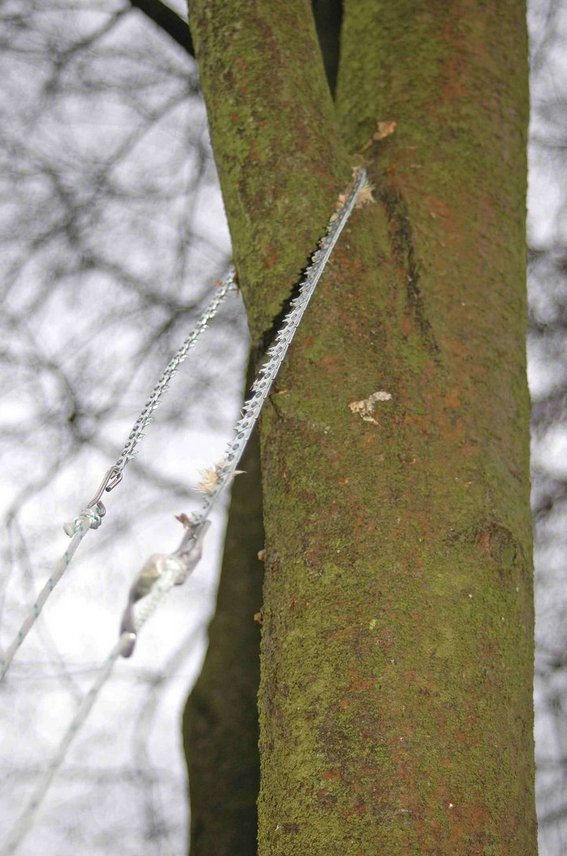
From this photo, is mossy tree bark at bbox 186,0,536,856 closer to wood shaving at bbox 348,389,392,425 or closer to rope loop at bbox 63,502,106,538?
wood shaving at bbox 348,389,392,425

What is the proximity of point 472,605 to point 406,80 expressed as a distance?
0.77 metres

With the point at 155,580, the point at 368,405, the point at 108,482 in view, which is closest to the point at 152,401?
the point at 108,482

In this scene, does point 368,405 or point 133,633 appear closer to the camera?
point 133,633

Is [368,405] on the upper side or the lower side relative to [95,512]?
upper

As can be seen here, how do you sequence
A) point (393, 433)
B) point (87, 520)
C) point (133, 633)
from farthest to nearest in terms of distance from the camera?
point (393, 433) → point (87, 520) → point (133, 633)

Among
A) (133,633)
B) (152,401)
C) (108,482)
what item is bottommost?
(133,633)

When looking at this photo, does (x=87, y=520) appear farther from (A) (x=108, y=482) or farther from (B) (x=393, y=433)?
(B) (x=393, y=433)

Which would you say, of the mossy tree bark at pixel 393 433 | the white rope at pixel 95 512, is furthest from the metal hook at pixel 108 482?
the mossy tree bark at pixel 393 433

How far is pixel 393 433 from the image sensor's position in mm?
792

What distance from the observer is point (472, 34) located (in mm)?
1155

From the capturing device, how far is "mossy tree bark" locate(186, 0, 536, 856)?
65 centimetres

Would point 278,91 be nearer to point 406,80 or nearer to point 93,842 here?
point 406,80

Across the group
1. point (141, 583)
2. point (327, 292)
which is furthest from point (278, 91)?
point (141, 583)

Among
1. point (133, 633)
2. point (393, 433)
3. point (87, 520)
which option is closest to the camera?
point (133, 633)
